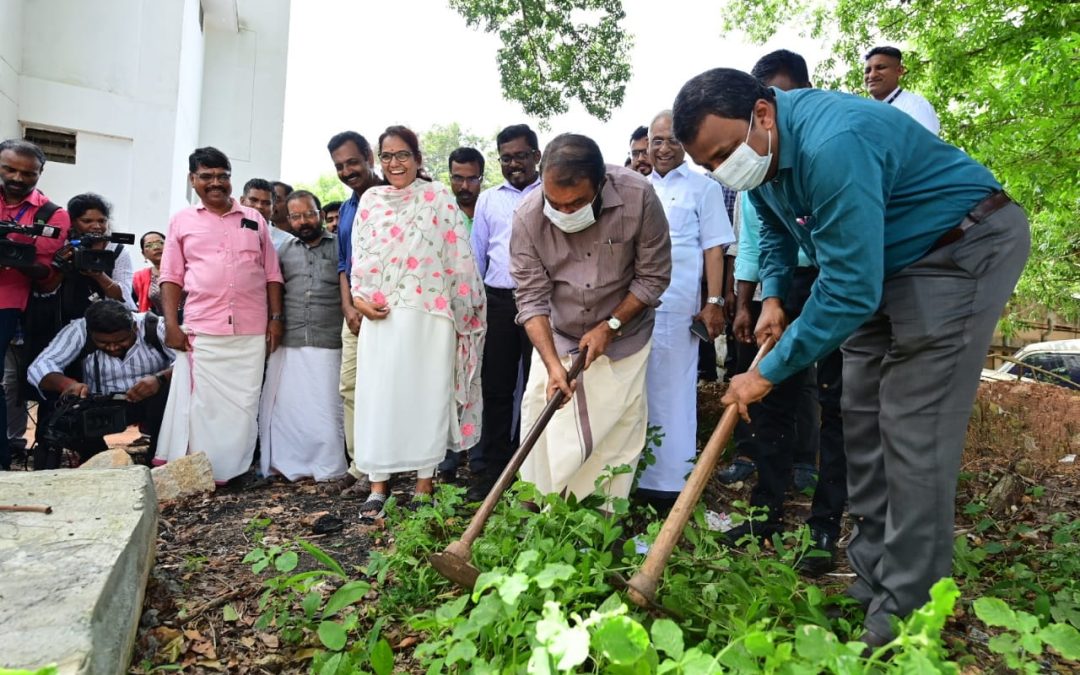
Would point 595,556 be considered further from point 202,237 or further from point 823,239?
point 202,237

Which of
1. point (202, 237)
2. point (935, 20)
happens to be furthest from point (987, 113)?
point (202, 237)

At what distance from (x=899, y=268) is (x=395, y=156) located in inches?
99.5

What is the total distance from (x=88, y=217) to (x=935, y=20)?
6870mm

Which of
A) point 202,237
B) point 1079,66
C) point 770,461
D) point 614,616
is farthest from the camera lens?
point 1079,66

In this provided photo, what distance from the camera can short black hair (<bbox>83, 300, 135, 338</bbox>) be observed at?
4.40 meters

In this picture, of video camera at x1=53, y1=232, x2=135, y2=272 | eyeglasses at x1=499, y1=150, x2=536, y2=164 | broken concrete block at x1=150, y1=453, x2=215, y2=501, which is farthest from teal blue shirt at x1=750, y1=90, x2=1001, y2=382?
video camera at x1=53, y1=232, x2=135, y2=272

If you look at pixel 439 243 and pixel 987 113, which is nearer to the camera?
pixel 439 243

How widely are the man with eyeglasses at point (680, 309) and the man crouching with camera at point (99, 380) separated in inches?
117

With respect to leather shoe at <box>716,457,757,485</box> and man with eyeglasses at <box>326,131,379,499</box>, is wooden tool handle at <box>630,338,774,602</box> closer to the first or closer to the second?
leather shoe at <box>716,457,757,485</box>

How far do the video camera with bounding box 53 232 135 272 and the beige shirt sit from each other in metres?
2.64

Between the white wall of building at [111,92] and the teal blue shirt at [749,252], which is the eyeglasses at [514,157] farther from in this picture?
the white wall of building at [111,92]

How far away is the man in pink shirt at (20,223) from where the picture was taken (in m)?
4.19

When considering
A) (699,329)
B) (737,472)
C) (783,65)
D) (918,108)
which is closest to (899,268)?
(699,329)

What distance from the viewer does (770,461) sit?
336 cm
